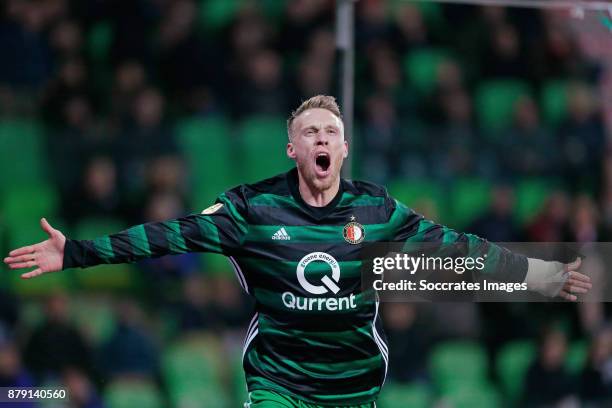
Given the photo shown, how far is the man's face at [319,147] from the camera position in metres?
4.43

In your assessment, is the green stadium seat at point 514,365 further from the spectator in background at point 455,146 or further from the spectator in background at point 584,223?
the spectator in background at point 455,146

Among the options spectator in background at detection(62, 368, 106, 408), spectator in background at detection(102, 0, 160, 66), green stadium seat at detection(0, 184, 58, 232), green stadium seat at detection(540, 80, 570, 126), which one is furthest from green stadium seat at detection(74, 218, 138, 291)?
green stadium seat at detection(540, 80, 570, 126)

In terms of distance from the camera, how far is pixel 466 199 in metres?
7.33

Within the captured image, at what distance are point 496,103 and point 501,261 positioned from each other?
3157 millimetres

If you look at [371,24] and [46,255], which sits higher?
[371,24]

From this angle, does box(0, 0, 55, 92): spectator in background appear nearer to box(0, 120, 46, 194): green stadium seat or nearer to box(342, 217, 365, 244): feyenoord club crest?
box(0, 120, 46, 194): green stadium seat

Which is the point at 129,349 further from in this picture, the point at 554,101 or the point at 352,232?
the point at 554,101

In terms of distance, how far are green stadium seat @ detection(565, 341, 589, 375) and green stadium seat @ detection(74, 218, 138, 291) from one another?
3.39 meters

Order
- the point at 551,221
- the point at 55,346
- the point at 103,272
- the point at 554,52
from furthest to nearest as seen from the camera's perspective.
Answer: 1. the point at 554,52
2. the point at 551,221
3. the point at 103,272
4. the point at 55,346

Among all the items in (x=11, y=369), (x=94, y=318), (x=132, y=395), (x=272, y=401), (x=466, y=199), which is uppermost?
(x=466, y=199)

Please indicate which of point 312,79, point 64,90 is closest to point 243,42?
point 312,79

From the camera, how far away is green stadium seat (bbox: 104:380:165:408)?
253 inches

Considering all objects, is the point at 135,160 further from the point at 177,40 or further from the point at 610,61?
the point at 610,61

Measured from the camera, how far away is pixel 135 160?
672cm
